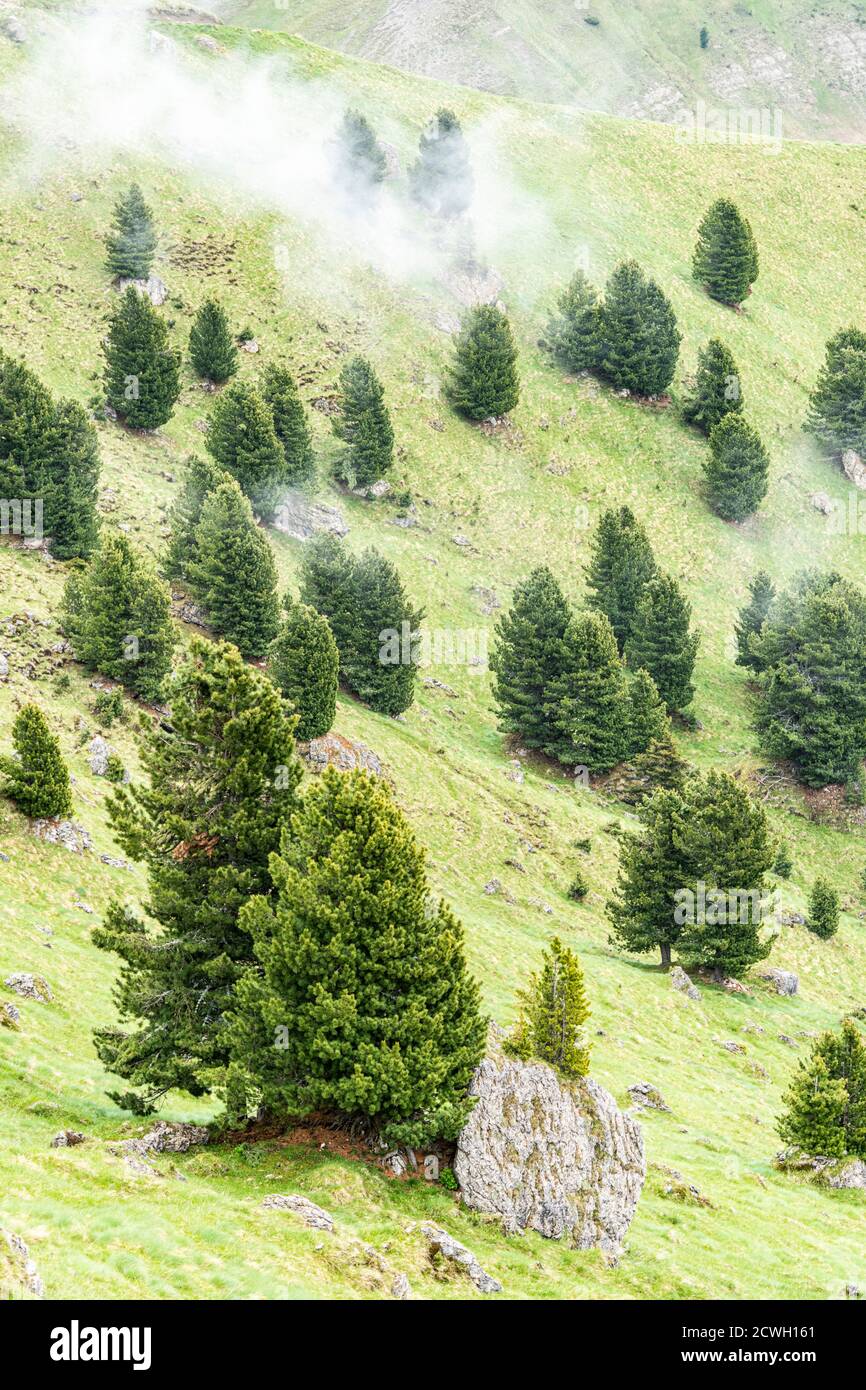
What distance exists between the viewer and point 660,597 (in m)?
74.6

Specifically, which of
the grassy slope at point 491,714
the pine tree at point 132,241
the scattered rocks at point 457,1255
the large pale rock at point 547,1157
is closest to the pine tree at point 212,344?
the grassy slope at point 491,714

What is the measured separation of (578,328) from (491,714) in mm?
47899

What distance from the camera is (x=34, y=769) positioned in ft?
116

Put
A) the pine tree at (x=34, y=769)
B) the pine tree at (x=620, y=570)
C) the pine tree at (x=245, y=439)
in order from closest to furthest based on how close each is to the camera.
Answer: the pine tree at (x=34, y=769) < the pine tree at (x=245, y=439) < the pine tree at (x=620, y=570)

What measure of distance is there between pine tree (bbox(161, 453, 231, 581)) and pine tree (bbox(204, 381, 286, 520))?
28.4ft

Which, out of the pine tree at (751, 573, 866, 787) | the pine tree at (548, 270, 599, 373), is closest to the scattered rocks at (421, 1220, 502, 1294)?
the pine tree at (751, 573, 866, 787)

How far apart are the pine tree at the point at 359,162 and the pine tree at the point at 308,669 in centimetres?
7401

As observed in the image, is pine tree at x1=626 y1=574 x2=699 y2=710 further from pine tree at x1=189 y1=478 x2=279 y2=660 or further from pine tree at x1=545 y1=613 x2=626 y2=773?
pine tree at x1=189 y1=478 x2=279 y2=660

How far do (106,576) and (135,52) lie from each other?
9478 centimetres

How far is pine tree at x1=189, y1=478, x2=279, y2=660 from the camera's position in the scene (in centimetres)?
5619

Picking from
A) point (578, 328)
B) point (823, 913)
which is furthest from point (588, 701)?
point (578, 328)

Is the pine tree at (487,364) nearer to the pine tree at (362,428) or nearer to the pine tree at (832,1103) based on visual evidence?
the pine tree at (362,428)

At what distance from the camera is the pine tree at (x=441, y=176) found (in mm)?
107938

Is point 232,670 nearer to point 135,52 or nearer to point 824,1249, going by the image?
point 824,1249
